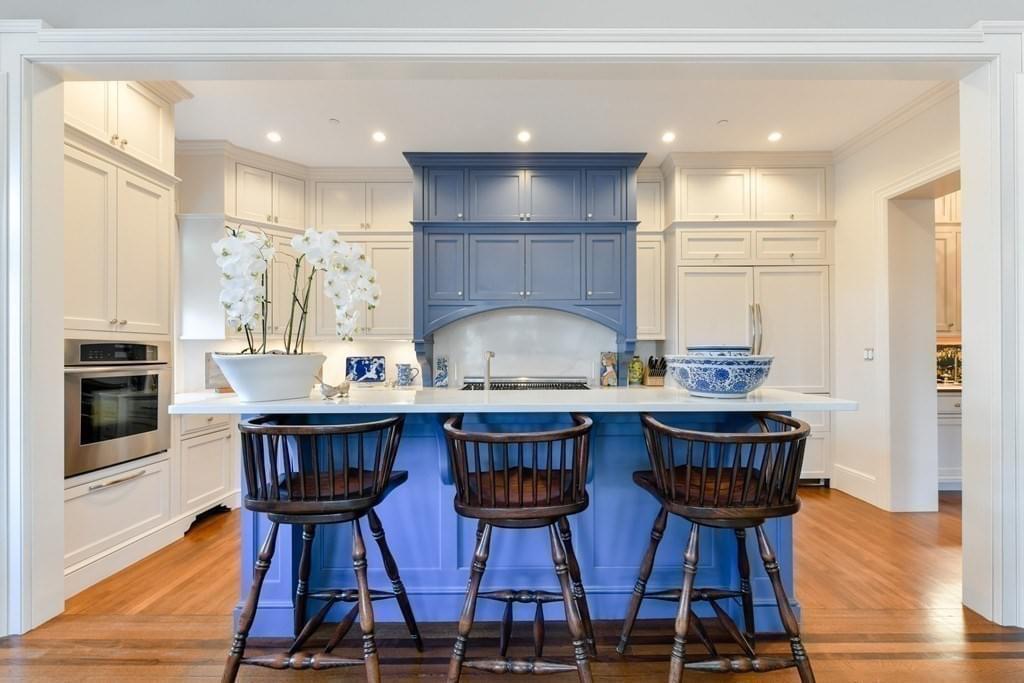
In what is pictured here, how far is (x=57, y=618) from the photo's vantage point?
208cm

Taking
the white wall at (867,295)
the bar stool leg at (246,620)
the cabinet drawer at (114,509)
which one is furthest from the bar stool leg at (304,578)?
the white wall at (867,295)

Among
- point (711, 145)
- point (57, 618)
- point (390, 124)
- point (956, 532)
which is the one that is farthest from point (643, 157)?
point (57, 618)

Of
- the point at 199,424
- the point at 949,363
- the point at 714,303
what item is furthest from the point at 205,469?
the point at 949,363

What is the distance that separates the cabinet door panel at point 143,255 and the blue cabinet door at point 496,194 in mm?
2106

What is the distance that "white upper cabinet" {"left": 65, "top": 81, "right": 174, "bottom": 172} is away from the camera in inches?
94.2

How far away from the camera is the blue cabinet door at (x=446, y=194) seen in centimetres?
396

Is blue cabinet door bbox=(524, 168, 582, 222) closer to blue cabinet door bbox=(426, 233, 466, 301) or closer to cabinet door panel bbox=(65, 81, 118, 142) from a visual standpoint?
blue cabinet door bbox=(426, 233, 466, 301)

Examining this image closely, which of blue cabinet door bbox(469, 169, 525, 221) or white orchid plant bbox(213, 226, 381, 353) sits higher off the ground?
blue cabinet door bbox(469, 169, 525, 221)

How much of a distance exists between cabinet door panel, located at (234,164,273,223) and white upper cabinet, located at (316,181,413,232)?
0.41 meters

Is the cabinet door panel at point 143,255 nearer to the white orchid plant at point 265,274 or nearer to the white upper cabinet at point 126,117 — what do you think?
the white upper cabinet at point 126,117

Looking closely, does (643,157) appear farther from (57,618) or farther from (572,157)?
(57,618)

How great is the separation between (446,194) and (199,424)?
2480 mm

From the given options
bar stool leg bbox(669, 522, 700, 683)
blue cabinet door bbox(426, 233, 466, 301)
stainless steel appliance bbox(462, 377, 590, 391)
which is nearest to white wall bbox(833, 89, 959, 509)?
stainless steel appliance bbox(462, 377, 590, 391)

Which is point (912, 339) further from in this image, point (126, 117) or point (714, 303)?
point (126, 117)
